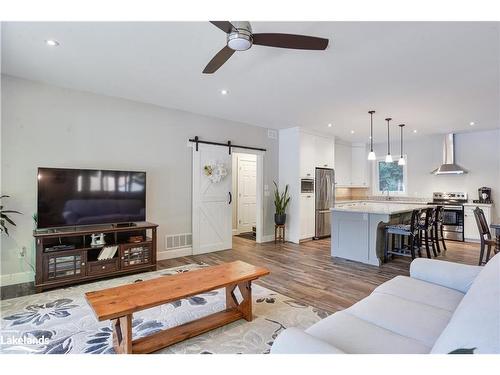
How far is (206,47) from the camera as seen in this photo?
8.52ft

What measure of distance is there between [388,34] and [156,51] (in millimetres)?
2182

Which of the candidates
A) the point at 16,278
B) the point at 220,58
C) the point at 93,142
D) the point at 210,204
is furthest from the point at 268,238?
the point at 220,58

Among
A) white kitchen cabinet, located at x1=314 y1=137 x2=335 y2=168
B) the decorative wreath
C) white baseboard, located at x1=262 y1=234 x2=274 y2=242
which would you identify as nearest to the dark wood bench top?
the decorative wreath

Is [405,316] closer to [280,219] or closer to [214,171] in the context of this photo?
[214,171]

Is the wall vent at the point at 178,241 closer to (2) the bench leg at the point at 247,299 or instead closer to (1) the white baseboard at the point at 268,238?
(1) the white baseboard at the point at 268,238

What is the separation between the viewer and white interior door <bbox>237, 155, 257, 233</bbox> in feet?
23.6

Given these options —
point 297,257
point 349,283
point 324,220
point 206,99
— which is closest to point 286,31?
point 206,99

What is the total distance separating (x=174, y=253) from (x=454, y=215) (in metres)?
6.29

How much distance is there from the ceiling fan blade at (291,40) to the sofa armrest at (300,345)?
197cm

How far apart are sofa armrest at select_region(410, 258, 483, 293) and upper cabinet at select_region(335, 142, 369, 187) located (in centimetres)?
559

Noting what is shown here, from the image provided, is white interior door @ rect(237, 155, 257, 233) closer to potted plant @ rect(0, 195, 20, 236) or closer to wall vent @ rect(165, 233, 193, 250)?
wall vent @ rect(165, 233, 193, 250)

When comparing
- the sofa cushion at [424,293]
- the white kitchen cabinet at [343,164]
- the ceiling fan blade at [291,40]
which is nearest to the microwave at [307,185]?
the white kitchen cabinet at [343,164]

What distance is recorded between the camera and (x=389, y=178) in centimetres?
779
